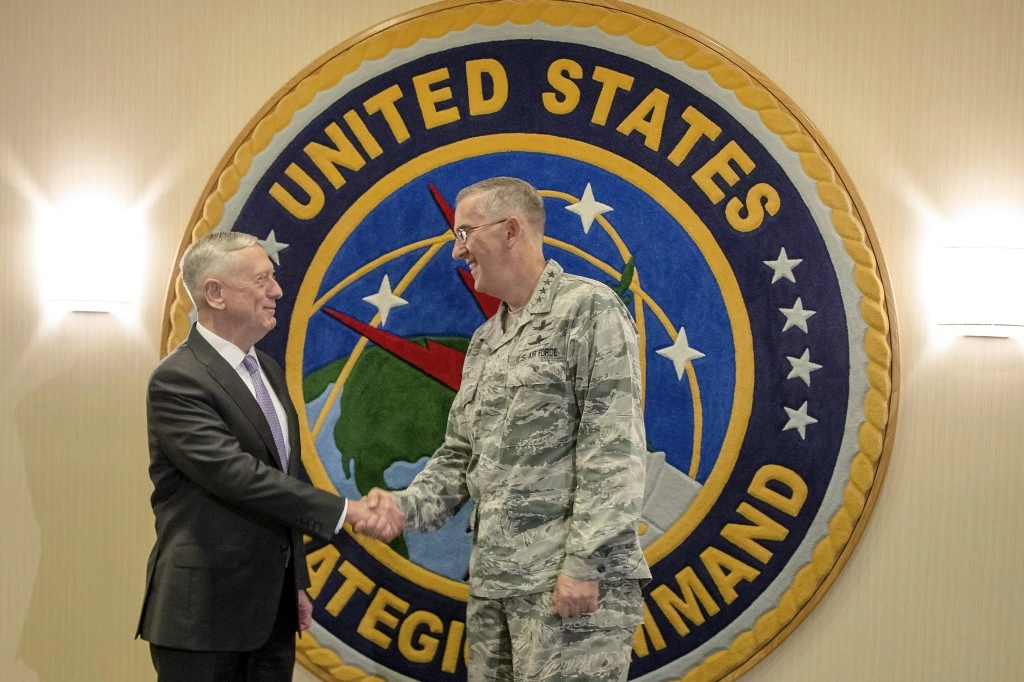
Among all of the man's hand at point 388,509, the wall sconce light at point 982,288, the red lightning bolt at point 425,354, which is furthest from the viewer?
the red lightning bolt at point 425,354

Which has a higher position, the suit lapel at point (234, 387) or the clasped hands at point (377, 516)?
the suit lapel at point (234, 387)

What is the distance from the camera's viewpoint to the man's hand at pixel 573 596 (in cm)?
224

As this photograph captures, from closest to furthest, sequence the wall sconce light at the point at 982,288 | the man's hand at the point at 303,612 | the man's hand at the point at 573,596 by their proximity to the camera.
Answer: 1. the man's hand at the point at 573,596
2. the man's hand at the point at 303,612
3. the wall sconce light at the point at 982,288

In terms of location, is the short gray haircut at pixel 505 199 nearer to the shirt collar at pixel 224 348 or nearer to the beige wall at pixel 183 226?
the shirt collar at pixel 224 348

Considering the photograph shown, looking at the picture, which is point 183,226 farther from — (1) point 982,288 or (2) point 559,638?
(1) point 982,288

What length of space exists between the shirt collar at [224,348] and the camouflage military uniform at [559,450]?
60 centimetres

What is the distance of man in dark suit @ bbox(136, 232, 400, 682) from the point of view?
7.68 ft

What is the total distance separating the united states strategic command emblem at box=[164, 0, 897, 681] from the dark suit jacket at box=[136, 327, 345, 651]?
2.29ft

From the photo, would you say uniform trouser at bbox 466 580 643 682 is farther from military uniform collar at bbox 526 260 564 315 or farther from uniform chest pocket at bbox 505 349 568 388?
military uniform collar at bbox 526 260 564 315

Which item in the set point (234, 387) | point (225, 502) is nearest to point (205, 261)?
point (234, 387)

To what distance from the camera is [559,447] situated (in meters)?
2.38

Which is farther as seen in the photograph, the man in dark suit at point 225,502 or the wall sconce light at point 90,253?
the wall sconce light at point 90,253

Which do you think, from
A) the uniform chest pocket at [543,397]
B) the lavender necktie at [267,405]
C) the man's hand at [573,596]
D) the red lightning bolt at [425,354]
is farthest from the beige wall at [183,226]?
the uniform chest pocket at [543,397]

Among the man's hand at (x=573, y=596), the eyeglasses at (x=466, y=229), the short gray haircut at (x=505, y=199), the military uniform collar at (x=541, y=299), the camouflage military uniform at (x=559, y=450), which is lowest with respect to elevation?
the man's hand at (x=573, y=596)
